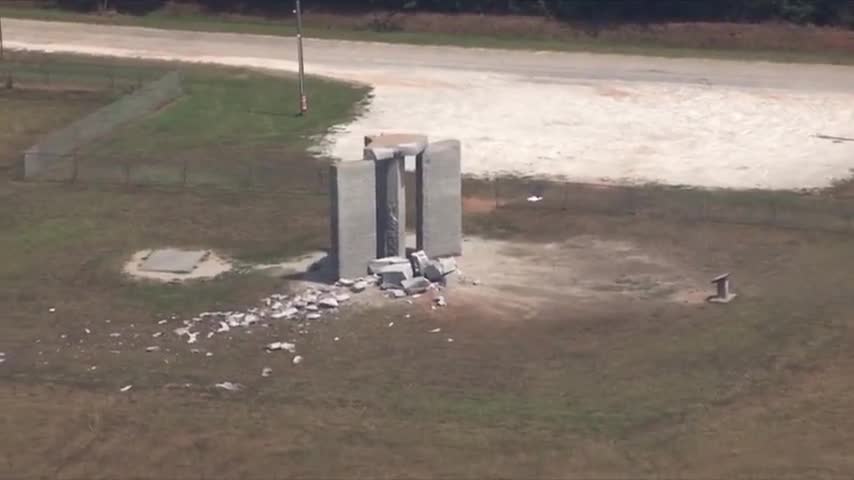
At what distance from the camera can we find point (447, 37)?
88.7 meters

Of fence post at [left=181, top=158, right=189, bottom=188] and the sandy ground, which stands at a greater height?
the sandy ground

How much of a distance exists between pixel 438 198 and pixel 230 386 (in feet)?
37.0

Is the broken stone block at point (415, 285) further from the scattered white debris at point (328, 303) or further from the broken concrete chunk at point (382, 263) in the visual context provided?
the scattered white debris at point (328, 303)

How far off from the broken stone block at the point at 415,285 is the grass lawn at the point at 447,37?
39127 mm

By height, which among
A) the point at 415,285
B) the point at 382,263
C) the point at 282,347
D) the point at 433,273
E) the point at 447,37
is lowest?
the point at 282,347

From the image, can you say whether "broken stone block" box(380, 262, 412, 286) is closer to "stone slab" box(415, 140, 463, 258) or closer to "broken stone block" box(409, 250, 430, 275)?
"broken stone block" box(409, 250, 430, 275)

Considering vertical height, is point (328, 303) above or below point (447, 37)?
below

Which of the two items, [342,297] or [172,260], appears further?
[172,260]

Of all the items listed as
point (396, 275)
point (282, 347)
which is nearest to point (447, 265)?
point (396, 275)

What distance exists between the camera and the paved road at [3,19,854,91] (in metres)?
76.8

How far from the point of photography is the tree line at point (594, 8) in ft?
289

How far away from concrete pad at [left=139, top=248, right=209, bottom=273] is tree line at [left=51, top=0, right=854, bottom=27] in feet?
143

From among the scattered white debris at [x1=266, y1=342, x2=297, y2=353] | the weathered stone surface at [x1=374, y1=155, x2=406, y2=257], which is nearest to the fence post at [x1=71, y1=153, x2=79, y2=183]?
A: the weathered stone surface at [x1=374, y1=155, x2=406, y2=257]

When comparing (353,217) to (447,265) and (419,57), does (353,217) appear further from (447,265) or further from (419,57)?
(419,57)
